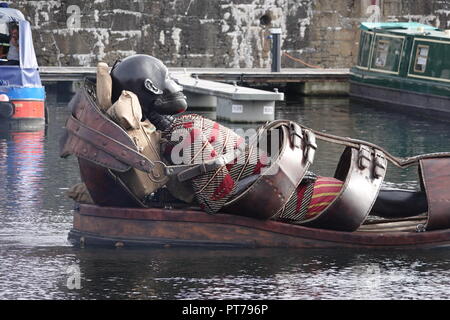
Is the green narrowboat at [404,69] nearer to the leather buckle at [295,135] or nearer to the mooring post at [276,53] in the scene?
the mooring post at [276,53]

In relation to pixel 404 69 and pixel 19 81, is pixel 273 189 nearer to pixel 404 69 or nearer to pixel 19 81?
pixel 19 81

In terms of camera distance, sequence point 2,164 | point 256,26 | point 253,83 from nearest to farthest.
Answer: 1. point 2,164
2. point 253,83
3. point 256,26

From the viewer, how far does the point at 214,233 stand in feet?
30.2

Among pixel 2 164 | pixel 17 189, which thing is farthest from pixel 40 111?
pixel 17 189

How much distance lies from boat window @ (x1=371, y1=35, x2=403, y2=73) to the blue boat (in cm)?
899

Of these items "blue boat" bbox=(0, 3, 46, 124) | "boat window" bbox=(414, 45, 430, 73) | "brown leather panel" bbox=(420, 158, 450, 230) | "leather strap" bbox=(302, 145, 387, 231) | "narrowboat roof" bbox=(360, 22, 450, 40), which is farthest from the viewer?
"boat window" bbox=(414, 45, 430, 73)

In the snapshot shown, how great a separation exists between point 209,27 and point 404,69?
580cm

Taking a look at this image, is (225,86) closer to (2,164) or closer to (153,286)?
(2,164)

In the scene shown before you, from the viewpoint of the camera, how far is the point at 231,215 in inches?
361

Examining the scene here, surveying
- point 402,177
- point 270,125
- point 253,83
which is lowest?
point 253,83

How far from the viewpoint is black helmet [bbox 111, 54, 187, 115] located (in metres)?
9.34

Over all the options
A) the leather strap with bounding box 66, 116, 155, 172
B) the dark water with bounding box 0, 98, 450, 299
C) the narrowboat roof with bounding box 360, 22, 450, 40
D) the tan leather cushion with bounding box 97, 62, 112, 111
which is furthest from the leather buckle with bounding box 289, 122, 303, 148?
the narrowboat roof with bounding box 360, 22, 450, 40

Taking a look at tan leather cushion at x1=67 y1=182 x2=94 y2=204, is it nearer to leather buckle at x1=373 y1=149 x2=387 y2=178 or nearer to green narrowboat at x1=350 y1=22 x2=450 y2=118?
leather buckle at x1=373 y1=149 x2=387 y2=178
